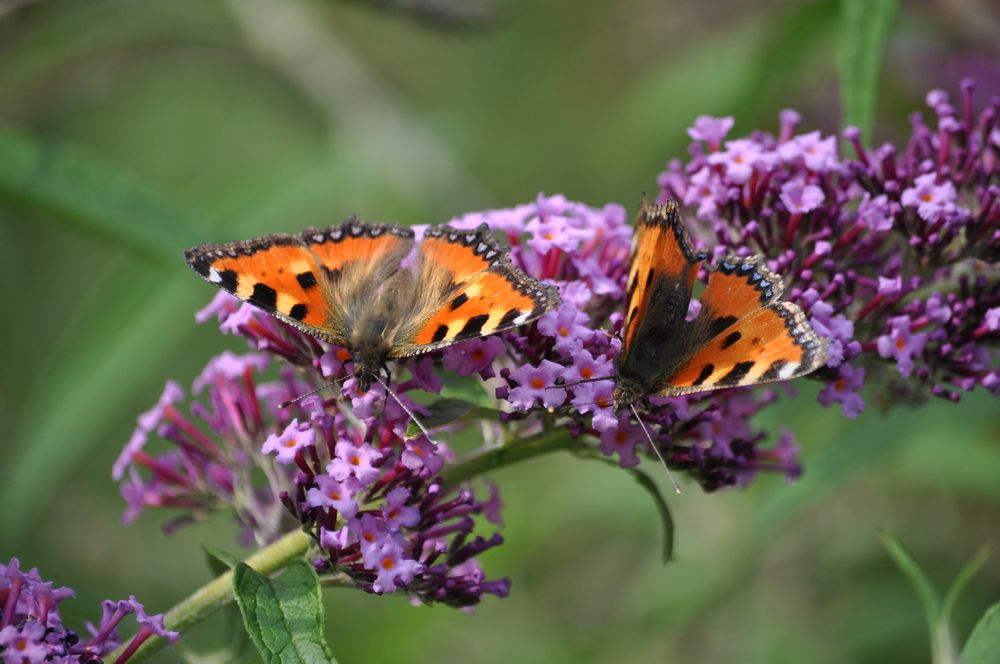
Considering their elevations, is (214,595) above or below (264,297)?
below

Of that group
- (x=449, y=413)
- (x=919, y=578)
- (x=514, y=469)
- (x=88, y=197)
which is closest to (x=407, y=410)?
(x=449, y=413)

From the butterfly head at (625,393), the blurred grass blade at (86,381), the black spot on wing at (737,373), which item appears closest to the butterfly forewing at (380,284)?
the butterfly head at (625,393)

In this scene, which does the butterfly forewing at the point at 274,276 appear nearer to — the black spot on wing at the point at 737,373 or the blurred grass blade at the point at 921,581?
the black spot on wing at the point at 737,373

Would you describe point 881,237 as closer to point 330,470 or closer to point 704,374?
point 704,374

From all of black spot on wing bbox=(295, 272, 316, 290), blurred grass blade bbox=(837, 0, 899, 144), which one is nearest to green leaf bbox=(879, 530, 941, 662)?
blurred grass blade bbox=(837, 0, 899, 144)

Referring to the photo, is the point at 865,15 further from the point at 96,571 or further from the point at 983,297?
the point at 96,571

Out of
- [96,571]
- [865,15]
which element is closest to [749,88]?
[865,15]

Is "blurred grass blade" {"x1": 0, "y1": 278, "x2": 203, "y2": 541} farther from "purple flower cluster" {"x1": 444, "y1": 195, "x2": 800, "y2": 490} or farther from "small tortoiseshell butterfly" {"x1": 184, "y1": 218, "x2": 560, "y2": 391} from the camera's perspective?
"purple flower cluster" {"x1": 444, "y1": 195, "x2": 800, "y2": 490}
